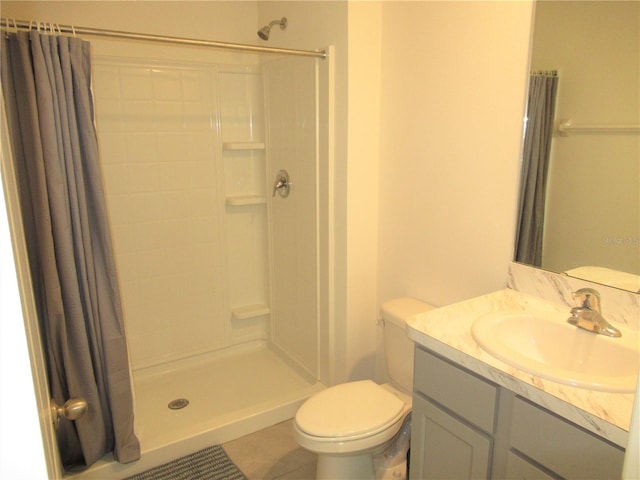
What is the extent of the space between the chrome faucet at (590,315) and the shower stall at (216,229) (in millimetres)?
1216

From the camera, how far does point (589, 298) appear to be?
131cm

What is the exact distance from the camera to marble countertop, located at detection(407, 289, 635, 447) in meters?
0.90

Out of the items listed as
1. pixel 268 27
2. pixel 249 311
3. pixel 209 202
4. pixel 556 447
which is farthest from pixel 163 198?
pixel 556 447

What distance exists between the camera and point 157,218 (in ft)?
8.52

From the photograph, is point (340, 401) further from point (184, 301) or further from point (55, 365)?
point (184, 301)

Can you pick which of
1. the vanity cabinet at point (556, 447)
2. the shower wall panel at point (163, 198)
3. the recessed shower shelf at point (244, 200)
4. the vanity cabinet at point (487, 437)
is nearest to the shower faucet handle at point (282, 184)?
the recessed shower shelf at point (244, 200)

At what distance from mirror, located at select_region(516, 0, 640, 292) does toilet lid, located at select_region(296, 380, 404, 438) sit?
768mm

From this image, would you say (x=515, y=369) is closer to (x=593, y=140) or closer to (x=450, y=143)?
(x=593, y=140)

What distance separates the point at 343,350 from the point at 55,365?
1.28 meters

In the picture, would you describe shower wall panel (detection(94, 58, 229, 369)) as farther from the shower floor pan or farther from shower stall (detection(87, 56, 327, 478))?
the shower floor pan

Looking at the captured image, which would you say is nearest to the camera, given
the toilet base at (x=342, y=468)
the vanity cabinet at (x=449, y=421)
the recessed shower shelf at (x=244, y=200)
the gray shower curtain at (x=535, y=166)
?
the vanity cabinet at (x=449, y=421)

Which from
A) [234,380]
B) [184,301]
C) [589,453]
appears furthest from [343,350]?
[589,453]

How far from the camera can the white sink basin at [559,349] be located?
1.02 m

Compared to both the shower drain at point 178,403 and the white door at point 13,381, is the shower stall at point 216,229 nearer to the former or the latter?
the shower drain at point 178,403
